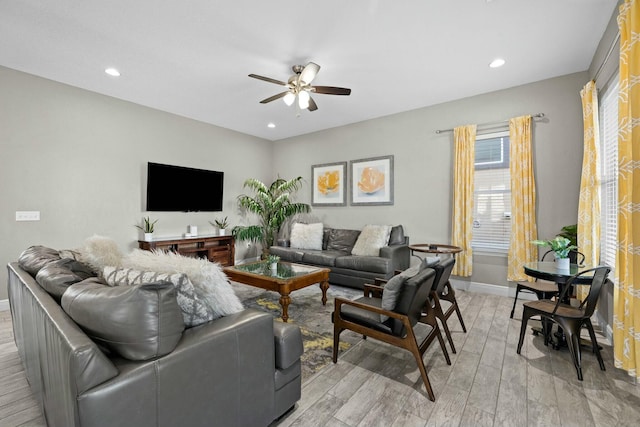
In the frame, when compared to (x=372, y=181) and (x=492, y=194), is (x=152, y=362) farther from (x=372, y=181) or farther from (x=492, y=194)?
(x=372, y=181)

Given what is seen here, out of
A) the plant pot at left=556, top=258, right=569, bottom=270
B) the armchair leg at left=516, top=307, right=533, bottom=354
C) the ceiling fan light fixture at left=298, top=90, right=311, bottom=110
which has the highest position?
the ceiling fan light fixture at left=298, top=90, right=311, bottom=110

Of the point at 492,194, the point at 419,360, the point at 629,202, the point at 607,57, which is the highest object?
the point at 607,57

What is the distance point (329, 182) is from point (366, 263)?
7.35ft

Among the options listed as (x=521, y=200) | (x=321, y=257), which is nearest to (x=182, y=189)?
(x=321, y=257)

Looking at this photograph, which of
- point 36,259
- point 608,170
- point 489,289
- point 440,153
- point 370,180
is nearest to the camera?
point 36,259

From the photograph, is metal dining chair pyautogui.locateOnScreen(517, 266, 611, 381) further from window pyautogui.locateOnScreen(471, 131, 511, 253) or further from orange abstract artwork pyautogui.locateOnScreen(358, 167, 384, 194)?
orange abstract artwork pyautogui.locateOnScreen(358, 167, 384, 194)

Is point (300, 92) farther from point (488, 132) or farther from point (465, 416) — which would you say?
point (465, 416)

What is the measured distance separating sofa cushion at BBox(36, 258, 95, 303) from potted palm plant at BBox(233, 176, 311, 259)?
407cm

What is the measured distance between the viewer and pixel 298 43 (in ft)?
9.47

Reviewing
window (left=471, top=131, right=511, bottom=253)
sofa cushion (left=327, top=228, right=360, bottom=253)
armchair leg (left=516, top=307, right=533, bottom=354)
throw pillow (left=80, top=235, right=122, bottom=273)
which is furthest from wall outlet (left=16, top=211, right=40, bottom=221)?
window (left=471, top=131, right=511, bottom=253)

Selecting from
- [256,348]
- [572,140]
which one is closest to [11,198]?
[256,348]

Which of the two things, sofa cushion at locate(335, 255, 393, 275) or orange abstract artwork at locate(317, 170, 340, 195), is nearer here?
sofa cushion at locate(335, 255, 393, 275)

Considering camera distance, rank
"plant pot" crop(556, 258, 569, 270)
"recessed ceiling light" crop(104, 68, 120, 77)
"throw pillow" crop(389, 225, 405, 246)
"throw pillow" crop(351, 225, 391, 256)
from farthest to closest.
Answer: "throw pillow" crop(389, 225, 405, 246) → "throw pillow" crop(351, 225, 391, 256) → "recessed ceiling light" crop(104, 68, 120, 77) → "plant pot" crop(556, 258, 569, 270)

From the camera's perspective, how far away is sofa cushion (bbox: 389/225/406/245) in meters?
4.64
